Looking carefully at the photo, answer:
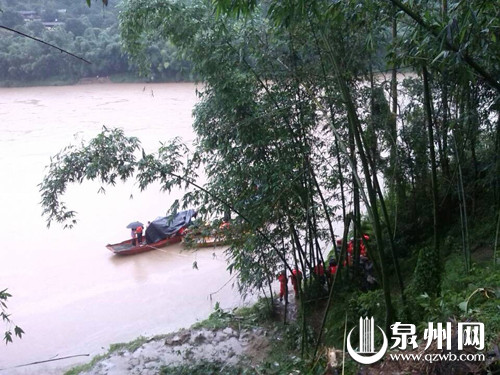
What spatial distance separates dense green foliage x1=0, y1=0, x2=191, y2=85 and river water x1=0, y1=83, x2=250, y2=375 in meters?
1.12

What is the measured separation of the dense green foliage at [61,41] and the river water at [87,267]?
44.2 inches

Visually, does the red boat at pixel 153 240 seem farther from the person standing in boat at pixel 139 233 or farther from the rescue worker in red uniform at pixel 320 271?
the rescue worker in red uniform at pixel 320 271

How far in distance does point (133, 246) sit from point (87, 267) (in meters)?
0.69

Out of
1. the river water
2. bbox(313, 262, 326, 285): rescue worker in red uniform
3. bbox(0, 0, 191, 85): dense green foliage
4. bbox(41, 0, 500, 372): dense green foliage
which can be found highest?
bbox(0, 0, 191, 85): dense green foliage

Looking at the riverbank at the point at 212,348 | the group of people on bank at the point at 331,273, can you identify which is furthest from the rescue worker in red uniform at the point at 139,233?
the group of people on bank at the point at 331,273

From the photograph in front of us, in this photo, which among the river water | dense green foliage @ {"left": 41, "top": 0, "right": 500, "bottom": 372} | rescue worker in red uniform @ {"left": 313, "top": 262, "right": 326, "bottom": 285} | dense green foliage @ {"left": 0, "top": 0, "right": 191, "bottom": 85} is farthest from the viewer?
dense green foliage @ {"left": 0, "top": 0, "right": 191, "bottom": 85}

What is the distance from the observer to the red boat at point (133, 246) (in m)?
7.74

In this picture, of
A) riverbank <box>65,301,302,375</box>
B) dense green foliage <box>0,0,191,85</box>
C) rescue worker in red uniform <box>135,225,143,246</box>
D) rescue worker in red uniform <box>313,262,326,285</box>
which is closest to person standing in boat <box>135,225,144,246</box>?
rescue worker in red uniform <box>135,225,143,246</box>

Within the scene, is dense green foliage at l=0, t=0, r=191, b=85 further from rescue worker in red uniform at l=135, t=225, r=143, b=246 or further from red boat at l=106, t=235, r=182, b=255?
red boat at l=106, t=235, r=182, b=255

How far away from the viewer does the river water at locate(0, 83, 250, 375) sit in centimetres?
→ 580

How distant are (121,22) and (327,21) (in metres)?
1.51

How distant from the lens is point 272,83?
3.72m

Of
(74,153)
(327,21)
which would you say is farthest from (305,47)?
(74,153)

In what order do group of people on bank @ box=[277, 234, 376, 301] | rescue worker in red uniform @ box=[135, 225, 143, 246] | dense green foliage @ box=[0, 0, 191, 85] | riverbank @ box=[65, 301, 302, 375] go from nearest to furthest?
riverbank @ box=[65, 301, 302, 375], group of people on bank @ box=[277, 234, 376, 301], rescue worker in red uniform @ box=[135, 225, 143, 246], dense green foliage @ box=[0, 0, 191, 85]
